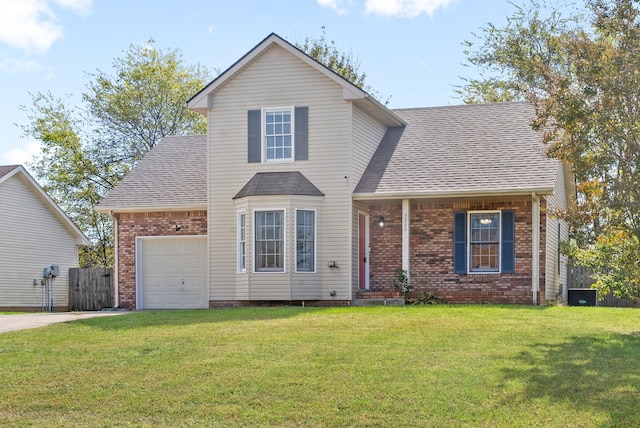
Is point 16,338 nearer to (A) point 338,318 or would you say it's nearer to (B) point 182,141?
(A) point 338,318

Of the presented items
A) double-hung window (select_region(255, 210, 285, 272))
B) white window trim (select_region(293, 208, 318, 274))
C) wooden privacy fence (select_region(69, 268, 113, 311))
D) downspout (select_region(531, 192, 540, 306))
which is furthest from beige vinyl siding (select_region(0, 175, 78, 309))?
downspout (select_region(531, 192, 540, 306))

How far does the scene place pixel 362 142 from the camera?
66.4ft

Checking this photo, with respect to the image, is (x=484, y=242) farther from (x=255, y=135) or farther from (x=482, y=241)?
(x=255, y=135)

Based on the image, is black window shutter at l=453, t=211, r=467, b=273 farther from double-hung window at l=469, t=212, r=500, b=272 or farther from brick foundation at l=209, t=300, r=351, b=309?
brick foundation at l=209, t=300, r=351, b=309

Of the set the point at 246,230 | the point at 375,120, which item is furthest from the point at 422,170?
the point at 246,230

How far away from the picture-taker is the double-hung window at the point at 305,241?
1911cm

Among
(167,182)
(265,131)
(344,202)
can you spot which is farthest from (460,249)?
(167,182)

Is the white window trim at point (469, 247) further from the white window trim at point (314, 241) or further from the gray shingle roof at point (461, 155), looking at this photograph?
the white window trim at point (314, 241)

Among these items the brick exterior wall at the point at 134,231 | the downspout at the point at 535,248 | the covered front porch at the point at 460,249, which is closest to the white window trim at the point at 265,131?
the covered front porch at the point at 460,249

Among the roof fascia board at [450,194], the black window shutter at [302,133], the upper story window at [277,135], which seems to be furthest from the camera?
the upper story window at [277,135]

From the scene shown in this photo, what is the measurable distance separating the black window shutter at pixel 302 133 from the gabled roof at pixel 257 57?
3.64ft

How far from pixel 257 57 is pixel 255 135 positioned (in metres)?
1.99

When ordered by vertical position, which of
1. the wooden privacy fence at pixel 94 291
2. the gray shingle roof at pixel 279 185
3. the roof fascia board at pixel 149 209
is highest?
the gray shingle roof at pixel 279 185

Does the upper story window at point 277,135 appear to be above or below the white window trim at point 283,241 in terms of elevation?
above
